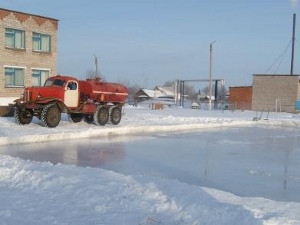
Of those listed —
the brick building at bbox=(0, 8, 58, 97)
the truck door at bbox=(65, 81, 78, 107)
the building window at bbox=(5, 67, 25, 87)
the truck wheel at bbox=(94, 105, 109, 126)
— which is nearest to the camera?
the truck door at bbox=(65, 81, 78, 107)

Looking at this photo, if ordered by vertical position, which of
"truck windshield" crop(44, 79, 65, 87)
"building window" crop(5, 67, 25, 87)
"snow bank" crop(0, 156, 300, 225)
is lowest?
"snow bank" crop(0, 156, 300, 225)

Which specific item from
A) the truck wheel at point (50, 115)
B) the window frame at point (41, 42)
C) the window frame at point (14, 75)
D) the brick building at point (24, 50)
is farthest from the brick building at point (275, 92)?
the truck wheel at point (50, 115)

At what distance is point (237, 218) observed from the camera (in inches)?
246

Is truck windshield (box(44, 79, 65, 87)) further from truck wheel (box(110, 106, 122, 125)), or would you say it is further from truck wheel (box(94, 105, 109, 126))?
truck wheel (box(110, 106, 122, 125))

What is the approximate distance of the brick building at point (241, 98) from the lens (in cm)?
5570

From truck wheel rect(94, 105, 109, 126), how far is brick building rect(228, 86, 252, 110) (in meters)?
32.6

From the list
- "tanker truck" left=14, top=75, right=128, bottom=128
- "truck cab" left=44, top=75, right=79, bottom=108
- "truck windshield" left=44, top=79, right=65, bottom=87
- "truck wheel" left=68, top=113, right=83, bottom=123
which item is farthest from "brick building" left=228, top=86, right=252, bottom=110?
"truck windshield" left=44, top=79, right=65, bottom=87

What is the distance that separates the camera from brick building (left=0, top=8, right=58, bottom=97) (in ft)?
113

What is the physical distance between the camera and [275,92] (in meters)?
53.5

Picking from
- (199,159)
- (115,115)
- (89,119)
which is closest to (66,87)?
(89,119)

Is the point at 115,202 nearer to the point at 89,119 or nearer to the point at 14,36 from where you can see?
the point at 89,119

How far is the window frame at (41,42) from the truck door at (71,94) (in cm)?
1547

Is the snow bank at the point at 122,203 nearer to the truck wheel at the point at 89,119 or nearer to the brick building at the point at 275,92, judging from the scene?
the truck wheel at the point at 89,119

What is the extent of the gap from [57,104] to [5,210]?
1537cm
